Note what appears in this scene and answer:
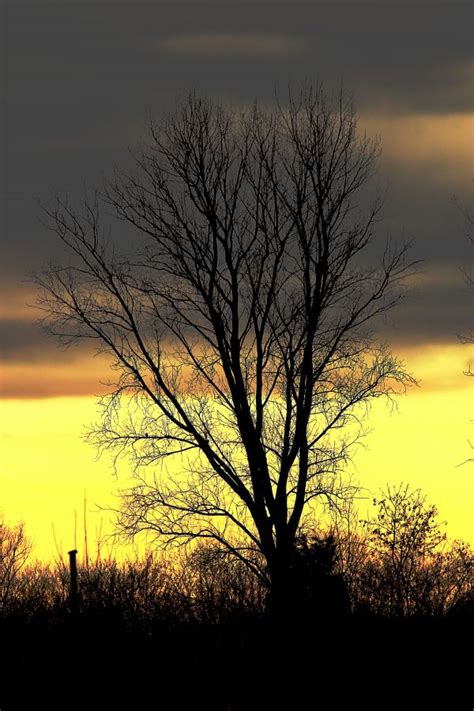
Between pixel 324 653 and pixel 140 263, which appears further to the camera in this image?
pixel 140 263

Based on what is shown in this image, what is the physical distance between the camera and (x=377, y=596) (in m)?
27.4

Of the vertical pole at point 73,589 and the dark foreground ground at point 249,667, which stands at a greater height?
the vertical pole at point 73,589

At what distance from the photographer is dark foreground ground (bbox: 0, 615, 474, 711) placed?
19266 mm

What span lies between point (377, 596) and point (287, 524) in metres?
2.83

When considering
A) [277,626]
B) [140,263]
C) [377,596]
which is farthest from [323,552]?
[140,263]

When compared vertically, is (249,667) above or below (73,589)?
below

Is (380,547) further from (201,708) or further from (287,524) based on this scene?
(201,708)

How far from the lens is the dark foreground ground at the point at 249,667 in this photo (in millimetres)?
19266

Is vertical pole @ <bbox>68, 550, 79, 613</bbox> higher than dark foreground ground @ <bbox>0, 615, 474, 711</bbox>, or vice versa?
vertical pole @ <bbox>68, 550, 79, 613</bbox>

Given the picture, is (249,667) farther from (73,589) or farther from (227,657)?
(73,589)

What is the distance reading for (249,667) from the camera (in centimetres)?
1927

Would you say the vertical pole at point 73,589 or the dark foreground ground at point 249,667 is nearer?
the dark foreground ground at point 249,667

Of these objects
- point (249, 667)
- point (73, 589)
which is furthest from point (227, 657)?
point (73, 589)

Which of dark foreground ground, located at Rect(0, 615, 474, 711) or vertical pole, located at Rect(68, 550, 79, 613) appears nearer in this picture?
dark foreground ground, located at Rect(0, 615, 474, 711)
